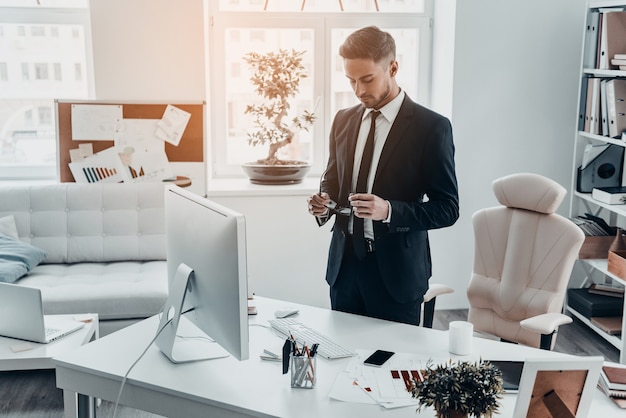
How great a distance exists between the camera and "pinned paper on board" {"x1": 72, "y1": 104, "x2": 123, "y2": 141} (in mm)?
4266

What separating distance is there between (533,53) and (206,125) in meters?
2.05

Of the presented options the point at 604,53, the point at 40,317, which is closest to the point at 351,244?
the point at 40,317

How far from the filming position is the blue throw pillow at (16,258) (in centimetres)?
362

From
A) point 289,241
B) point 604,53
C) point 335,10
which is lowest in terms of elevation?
point 289,241

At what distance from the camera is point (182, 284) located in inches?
78.7

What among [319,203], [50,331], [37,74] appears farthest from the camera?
[37,74]

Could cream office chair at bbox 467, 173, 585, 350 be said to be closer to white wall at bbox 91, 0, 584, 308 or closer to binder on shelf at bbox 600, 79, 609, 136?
binder on shelf at bbox 600, 79, 609, 136

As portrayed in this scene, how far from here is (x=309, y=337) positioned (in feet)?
7.26

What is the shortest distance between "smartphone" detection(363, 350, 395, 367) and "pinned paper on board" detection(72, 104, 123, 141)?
2.75 meters

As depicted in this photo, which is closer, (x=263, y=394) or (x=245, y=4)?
(x=263, y=394)

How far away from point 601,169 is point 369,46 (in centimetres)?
243

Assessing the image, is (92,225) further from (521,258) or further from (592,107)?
(592,107)

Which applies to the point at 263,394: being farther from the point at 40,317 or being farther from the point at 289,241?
the point at 289,241

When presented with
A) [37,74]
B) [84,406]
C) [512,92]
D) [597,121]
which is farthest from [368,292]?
[37,74]
